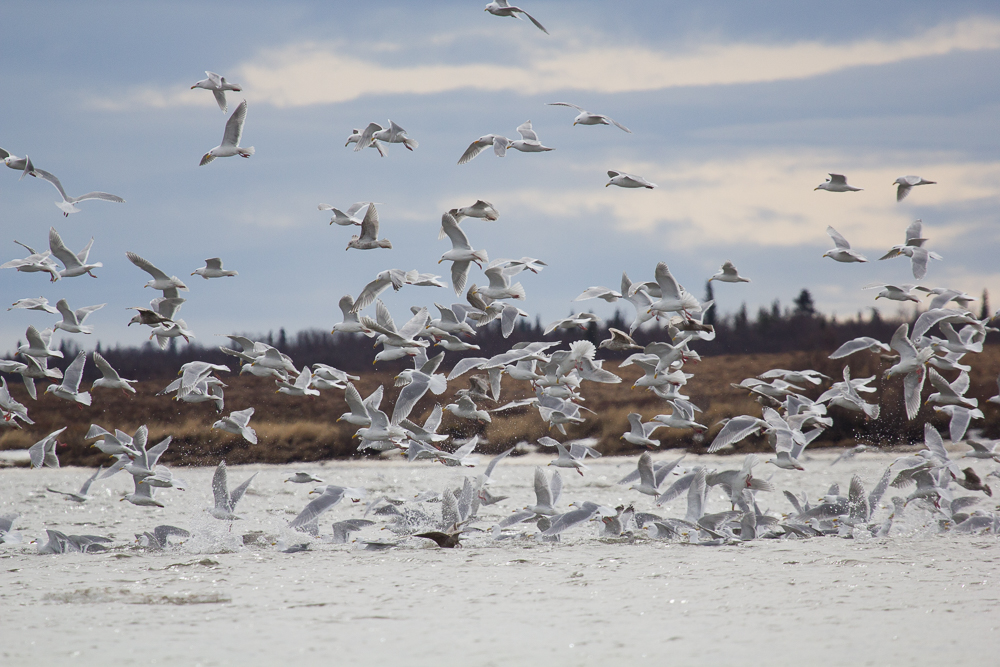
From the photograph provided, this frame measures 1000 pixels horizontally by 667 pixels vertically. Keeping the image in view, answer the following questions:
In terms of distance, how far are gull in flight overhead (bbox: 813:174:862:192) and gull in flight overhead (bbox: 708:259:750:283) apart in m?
2.27

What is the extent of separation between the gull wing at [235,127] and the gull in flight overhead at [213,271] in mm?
1681

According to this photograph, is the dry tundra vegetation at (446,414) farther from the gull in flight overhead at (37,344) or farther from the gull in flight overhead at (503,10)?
the gull in flight overhead at (503,10)

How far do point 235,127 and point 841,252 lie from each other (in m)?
8.80

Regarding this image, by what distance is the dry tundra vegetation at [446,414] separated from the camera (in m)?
24.5

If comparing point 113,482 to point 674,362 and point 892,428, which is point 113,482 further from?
point 892,428

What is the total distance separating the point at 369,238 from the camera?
12547 millimetres

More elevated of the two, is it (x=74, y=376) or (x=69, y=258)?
(x=69, y=258)

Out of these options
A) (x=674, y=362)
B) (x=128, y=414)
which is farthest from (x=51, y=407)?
(x=674, y=362)

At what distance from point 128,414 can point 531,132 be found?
22.0m

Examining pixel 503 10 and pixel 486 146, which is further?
pixel 486 146

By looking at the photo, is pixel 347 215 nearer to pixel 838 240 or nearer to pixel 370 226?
pixel 370 226

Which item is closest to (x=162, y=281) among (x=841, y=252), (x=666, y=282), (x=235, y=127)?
(x=235, y=127)

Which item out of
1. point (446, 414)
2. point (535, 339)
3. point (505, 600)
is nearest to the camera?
point (505, 600)

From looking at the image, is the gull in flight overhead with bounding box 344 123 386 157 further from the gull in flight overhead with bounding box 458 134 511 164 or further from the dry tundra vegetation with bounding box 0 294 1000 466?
the dry tundra vegetation with bounding box 0 294 1000 466
